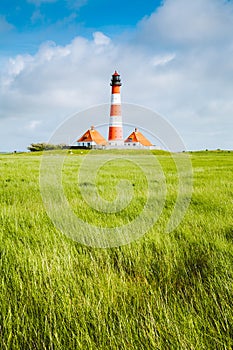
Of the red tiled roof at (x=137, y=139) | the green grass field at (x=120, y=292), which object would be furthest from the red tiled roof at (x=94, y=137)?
the green grass field at (x=120, y=292)

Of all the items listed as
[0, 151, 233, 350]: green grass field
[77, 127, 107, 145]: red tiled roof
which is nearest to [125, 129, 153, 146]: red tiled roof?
[77, 127, 107, 145]: red tiled roof

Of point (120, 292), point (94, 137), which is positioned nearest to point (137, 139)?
point (94, 137)

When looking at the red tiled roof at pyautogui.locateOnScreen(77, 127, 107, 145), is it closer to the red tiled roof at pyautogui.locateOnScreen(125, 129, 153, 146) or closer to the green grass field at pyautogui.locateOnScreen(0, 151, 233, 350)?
the red tiled roof at pyautogui.locateOnScreen(125, 129, 153, 146)

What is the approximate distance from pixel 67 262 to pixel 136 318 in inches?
43.2

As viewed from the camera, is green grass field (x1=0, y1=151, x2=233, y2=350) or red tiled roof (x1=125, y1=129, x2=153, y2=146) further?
red tiled roof (x1=125, y1=129, x2=153, y2=146)

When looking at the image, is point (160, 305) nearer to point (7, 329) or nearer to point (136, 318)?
point (136, 318)

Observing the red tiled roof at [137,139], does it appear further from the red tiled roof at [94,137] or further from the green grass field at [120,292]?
the green grass field at [120,292]

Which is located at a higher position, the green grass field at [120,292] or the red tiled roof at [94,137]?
the red tiled roof at [94,137]

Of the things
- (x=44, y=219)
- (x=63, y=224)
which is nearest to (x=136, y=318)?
(x=63, y=224)

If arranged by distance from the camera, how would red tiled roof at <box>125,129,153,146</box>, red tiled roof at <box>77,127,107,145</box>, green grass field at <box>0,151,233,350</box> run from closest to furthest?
1. green grass field at <box>0,151,233,350</box>
2. red tiled roof at <box>125,129,153,146</box>
3. red tiled roof at <box>77,127,107,145</box>

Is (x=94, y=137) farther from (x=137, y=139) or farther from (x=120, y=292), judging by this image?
(x=120, y=292)

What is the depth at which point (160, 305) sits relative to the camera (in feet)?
7.35

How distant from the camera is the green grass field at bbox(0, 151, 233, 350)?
1.94m

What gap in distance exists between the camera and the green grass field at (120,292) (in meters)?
1.94
